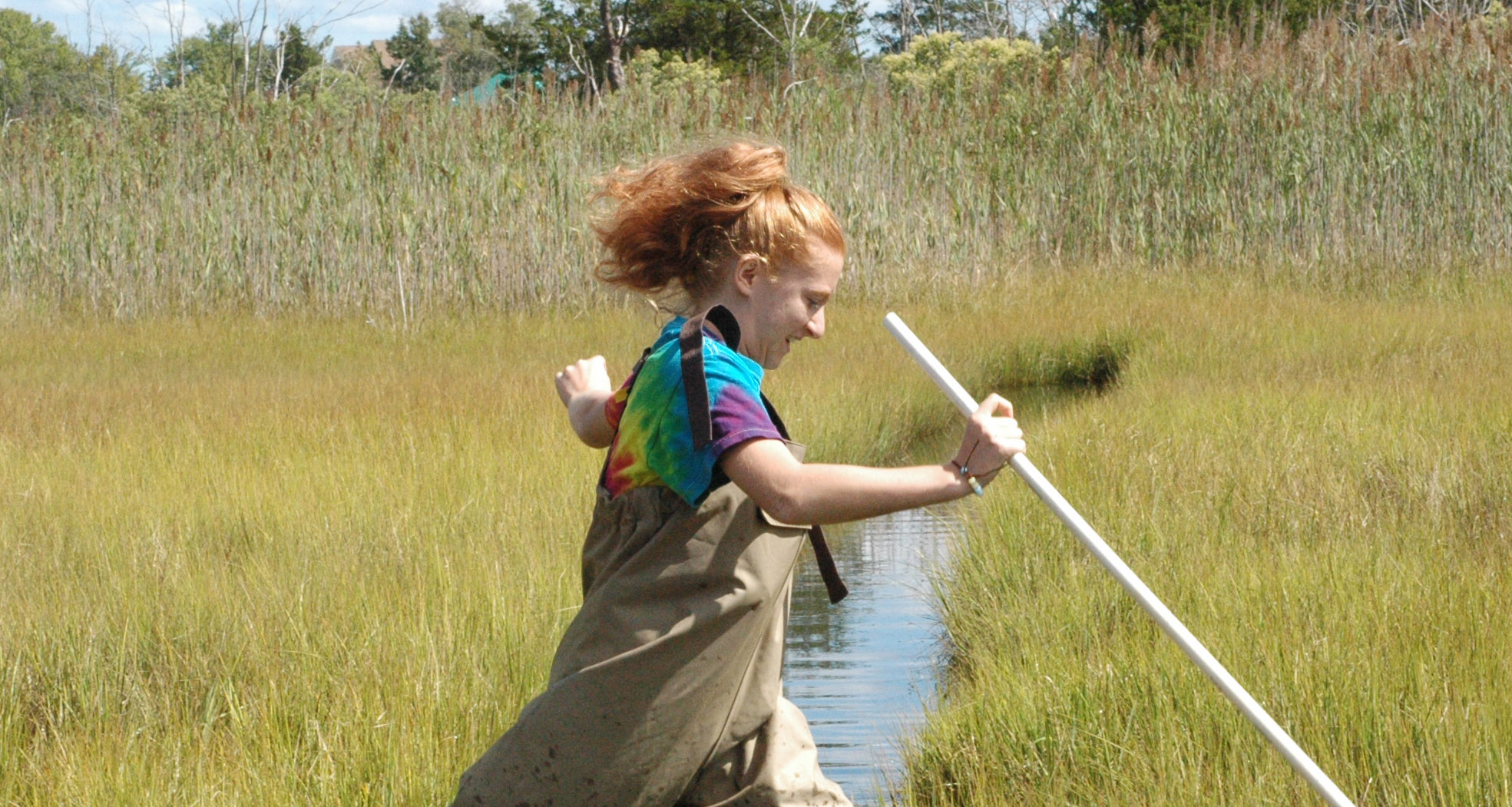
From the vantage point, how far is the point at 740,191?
2.33 meters

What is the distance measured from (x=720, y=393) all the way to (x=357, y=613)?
1.91 meters

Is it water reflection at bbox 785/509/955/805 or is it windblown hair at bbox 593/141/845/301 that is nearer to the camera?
windblown hair at bbox 593/141/845/301

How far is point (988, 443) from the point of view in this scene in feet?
6.63

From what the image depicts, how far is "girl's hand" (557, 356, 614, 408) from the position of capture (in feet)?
8.67

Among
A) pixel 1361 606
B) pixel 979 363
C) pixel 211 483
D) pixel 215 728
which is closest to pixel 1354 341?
pixel 979 363

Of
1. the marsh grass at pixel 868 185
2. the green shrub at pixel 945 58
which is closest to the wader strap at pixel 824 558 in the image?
the marsh grass at pixel 868 185

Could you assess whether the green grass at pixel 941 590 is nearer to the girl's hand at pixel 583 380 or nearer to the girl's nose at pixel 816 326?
the girl's hand at pixel 583 380

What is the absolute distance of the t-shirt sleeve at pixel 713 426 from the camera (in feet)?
6.97

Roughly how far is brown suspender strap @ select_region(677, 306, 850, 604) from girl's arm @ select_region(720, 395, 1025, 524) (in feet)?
0.25

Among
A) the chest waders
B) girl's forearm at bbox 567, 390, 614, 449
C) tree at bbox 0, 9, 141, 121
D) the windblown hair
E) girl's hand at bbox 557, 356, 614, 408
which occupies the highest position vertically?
tree at bbox 0, 9, 141, 121

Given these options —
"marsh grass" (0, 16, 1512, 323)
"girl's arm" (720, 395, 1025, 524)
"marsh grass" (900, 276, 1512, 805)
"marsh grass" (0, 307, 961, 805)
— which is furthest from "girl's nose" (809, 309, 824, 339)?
"marsh grass" (0, 16, 1512, 323)

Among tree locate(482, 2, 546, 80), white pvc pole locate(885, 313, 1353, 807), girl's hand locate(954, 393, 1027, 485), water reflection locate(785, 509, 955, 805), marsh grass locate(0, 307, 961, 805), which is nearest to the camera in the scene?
white pvc pole locate(885, 313, 1353, 807)

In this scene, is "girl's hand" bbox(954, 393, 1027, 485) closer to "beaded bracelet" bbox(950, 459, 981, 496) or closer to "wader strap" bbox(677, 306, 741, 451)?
"beaded bracelet" bbox(950, 459, 981, 496)

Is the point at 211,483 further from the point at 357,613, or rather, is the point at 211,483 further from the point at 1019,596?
the point at 1019,596
